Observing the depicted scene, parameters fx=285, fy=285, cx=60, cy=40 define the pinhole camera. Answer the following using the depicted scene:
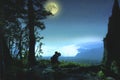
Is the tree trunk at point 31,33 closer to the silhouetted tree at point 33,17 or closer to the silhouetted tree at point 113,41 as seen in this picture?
the silhouetted tree at point 33,17

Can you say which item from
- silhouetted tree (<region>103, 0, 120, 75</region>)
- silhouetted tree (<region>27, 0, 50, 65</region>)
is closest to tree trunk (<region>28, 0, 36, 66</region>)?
silhouetted tree (<region>27, 0, 50, 65</region>)

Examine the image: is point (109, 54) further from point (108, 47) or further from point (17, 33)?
point (17, 33)

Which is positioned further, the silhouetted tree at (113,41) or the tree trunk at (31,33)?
the silhouetted tree at (113,41)

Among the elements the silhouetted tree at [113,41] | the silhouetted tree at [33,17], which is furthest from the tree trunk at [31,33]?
the silhouetted tree at [113,41]

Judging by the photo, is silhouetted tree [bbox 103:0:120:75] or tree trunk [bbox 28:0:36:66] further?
silhouetted tree [bbox 103:0:120:75]

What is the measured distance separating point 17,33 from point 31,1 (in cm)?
539

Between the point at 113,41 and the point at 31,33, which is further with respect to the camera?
the point at 113,41

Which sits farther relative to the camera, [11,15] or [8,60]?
[11,15]

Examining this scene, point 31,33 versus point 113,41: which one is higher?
point 31,33

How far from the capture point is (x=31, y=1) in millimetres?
38781

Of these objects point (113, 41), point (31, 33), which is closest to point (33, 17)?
point (31, 33)

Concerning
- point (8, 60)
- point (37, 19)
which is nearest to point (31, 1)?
point (37, 19)

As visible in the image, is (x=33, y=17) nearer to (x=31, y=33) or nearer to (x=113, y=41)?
(x=31, y=33)

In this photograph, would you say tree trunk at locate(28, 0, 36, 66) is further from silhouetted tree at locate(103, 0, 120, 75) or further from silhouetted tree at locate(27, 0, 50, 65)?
silhouetted tree at locate(103, 0, 120, 75)
